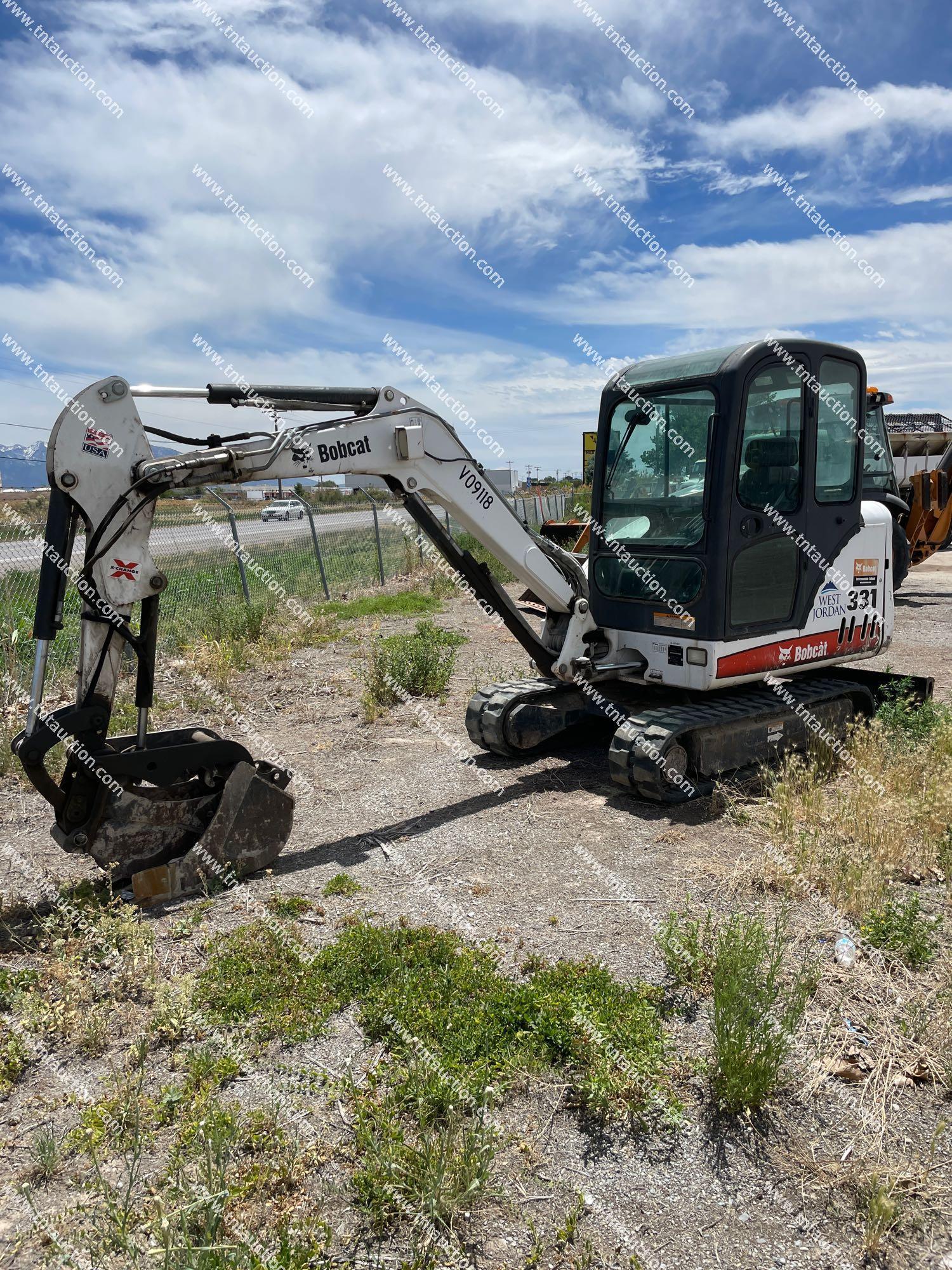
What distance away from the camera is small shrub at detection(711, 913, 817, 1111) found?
319 cm

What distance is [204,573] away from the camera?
11.9 metres

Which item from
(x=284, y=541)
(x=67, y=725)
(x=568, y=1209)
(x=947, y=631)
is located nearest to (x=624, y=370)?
(x=67, y=725)

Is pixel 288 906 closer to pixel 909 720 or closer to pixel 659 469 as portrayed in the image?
pixel 659 469

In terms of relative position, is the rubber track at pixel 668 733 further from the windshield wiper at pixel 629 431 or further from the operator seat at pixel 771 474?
the windshield wiper at pixel 629 431

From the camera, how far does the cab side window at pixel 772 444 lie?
6.03 m

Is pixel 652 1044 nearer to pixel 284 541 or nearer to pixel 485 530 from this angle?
pixel 485 530

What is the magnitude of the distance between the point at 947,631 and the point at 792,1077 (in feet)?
35.1

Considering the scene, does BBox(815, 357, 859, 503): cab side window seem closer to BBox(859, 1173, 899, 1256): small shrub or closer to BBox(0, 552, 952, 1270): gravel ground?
BBox(0, 552, 952, 1270): gravel ground

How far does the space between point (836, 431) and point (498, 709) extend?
10.5ft

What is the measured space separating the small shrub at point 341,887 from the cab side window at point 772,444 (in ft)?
11.6

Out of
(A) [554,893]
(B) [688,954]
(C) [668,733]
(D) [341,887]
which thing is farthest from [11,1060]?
(C) [668,733]

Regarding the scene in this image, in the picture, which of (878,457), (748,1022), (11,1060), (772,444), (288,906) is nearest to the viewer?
(748,1022)

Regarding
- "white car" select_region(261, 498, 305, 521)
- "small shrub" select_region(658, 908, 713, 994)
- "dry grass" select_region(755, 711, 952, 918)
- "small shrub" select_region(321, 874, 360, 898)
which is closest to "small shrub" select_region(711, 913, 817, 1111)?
"small shrub" select_region(658, 908, 713, 994)

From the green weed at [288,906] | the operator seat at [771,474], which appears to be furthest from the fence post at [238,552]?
the green weed at [288,906]
